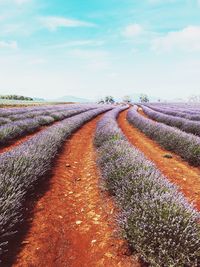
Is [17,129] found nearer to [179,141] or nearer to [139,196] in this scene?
[179,141]

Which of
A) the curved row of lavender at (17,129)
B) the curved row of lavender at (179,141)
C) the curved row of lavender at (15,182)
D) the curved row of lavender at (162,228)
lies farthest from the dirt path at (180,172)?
the curved row of lavender at (17,129)

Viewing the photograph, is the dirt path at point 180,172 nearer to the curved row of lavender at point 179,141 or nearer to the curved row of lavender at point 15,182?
the curved row of lavender at point 179,141

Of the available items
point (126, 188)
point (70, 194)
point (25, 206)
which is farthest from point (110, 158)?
point (25, 206)

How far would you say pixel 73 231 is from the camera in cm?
373

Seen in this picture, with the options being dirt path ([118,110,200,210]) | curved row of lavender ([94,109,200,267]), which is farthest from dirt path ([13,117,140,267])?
dirt path ([118,110,200,210])

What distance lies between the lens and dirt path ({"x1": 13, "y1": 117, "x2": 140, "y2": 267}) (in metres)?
3.10

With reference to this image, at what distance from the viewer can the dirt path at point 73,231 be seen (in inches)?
122

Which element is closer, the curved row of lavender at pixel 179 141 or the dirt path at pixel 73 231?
the dirt path at pixel 73 231

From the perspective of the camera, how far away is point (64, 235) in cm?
362

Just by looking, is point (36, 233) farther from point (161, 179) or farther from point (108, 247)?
point (161, 179)

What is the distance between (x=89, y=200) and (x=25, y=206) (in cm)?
111

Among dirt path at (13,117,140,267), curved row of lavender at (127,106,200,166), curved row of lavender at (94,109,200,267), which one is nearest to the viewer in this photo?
curved row of lavender at (94,109,200,267)

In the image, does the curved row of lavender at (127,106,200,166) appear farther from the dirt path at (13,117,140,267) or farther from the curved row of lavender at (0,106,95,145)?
the curved row of lavender at (0,106,95,145)

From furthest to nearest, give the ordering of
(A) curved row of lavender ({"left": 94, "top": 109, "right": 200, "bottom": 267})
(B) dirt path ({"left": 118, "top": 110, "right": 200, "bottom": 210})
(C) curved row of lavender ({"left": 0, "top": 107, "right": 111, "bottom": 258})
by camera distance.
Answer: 1. (B) dirt path ({"left": 118, "top": 110, "right": 200, "bottom": 210})
2. (C) curved row of lavender ({"left": 0, "top": 107, "right": 111, "bottom": 258})
3. (A) curved row of lavender ({"left": 94, "top": 109, "right": 200, "bottom": 267})
